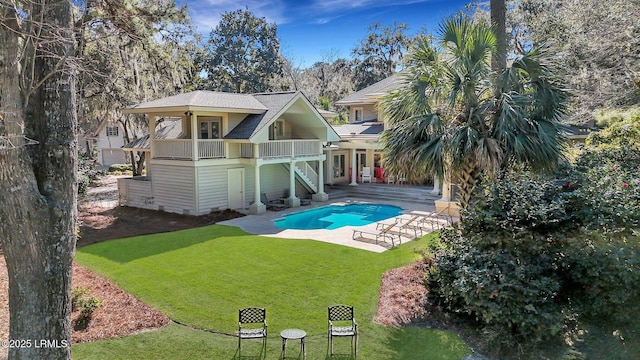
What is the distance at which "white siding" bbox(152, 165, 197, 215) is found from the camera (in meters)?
20.2

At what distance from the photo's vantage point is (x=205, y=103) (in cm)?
1959

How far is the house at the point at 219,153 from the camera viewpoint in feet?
65.9

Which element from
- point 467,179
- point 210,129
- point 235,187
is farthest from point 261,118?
point 467,179

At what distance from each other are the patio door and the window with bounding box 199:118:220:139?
225 cm

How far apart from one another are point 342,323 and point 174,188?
14673 mm

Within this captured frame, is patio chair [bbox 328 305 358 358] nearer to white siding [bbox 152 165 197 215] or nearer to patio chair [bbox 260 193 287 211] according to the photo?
white siding [bbox 152 165 197 215]

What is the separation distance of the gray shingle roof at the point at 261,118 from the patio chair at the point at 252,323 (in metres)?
13.1

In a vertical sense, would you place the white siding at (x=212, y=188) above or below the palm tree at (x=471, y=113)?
below

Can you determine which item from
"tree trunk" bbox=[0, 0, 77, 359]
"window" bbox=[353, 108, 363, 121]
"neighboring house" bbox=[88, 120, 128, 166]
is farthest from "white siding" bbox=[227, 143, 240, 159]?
"neighboring house" bbox=[88, 120, 128, 166]

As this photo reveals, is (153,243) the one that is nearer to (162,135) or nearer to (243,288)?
(243,288)

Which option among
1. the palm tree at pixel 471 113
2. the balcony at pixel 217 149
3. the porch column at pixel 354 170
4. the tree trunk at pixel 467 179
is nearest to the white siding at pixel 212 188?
the balcony at pixel 217 149

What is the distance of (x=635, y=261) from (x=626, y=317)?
3.40 ft

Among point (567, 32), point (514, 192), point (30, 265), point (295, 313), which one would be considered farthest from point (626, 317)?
point (567, 32)

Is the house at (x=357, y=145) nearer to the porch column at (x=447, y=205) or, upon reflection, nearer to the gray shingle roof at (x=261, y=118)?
the gray shingle roof at (x=261, y=118)
